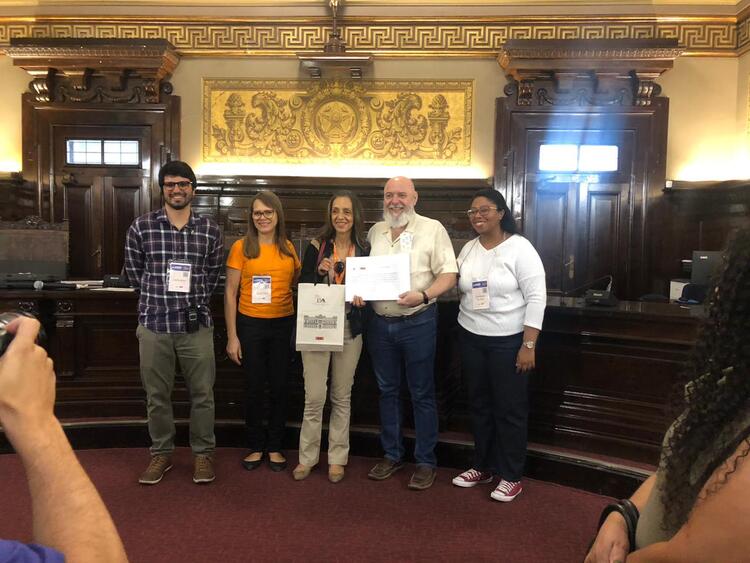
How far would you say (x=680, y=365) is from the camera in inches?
114

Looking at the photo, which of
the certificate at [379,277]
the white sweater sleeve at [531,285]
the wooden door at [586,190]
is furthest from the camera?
the wooden door at [586,190]

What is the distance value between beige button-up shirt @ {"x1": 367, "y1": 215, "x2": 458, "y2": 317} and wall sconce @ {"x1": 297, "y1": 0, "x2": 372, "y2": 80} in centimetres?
330

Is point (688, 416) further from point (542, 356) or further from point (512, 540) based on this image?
point (542, 356)

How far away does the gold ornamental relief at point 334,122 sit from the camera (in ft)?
19.7

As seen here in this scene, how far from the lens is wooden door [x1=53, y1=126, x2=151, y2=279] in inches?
236

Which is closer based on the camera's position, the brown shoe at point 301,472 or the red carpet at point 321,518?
the red carpet at point 321,518

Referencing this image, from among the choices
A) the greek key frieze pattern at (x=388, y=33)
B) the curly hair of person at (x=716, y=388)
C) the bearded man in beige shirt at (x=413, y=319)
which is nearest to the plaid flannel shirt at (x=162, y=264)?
the bearded man in beige shirt at (x=413, y=319)

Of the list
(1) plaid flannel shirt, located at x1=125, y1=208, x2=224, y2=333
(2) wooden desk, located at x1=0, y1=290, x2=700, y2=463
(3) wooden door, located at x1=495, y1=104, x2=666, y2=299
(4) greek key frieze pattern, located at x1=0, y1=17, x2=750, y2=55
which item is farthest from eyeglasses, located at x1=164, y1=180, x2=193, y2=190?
(3) wooden door, located at x1=495, y1=104, x2=666, y2=299

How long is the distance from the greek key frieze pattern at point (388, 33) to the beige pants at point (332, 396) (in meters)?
4.11

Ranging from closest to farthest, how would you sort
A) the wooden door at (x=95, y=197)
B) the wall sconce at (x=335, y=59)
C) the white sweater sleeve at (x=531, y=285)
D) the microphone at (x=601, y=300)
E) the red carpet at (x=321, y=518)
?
the red carpet at (x=321, y=518)
the white sweater sleeve at (x=531, y=285)
the microphone at (x=601, y=300)
the wall sconce at (x=335, y=59)
the wooden door at (x=95, y=197)

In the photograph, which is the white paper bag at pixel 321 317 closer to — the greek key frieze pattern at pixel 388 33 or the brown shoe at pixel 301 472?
the brown shoe at pixel 301 472

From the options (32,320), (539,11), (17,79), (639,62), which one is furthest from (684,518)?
(17,79)

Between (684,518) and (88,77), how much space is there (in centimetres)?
659

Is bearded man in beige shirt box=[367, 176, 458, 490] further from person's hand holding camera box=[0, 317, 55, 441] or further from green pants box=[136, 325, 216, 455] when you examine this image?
person's hand holding camera box=[0, 317, 55, 441]
